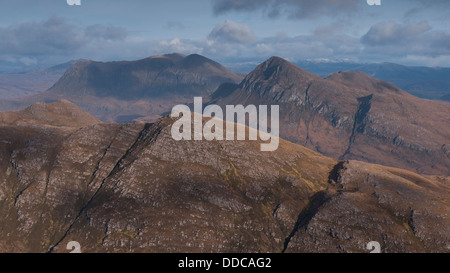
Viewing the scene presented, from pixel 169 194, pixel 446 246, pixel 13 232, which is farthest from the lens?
pixel 169 194

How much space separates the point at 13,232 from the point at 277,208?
536ft

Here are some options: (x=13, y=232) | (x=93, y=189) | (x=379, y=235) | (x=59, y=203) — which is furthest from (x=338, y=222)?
(x=13, y=232)

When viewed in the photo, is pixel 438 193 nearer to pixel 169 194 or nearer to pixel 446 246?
pixel 446 246

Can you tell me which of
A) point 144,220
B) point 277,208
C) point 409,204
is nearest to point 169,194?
point 144,220

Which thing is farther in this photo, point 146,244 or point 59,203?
point 59,203

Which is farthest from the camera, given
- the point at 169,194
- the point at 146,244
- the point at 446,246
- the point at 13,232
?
the point at 169,194

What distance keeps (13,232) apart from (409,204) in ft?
794

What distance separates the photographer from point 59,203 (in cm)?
19312

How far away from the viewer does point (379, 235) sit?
164 metres
